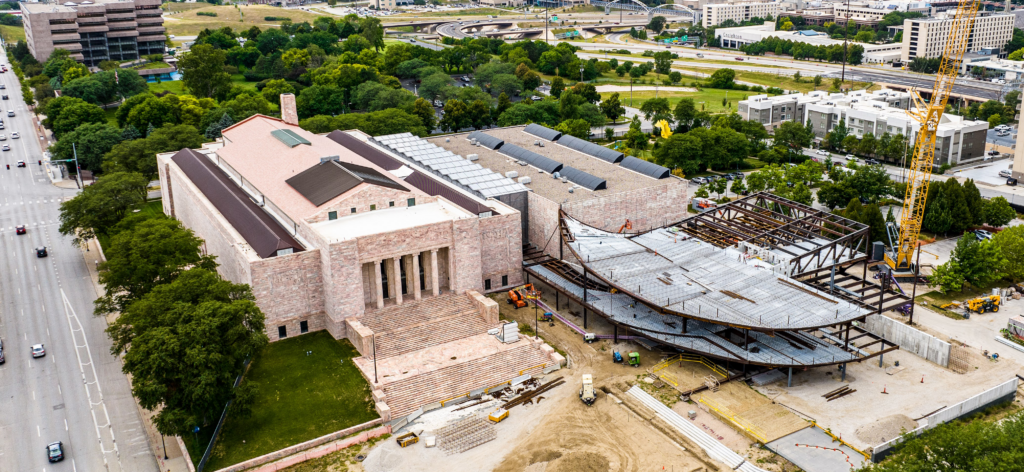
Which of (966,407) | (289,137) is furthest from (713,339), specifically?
(289,137)

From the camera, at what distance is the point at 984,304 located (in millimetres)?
106312

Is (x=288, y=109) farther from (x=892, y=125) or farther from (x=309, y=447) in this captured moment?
(x=892, y=125)

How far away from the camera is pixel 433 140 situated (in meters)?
156

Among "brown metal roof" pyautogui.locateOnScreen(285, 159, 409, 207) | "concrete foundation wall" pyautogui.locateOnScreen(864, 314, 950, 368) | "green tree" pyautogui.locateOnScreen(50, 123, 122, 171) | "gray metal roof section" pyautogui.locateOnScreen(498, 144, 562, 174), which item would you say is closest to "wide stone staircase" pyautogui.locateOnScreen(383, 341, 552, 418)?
"brown metal roof" pyautogui.locateOnScreen(285, 159, 409, 207)

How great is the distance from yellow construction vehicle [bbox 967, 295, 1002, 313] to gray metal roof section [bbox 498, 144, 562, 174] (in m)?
58.9

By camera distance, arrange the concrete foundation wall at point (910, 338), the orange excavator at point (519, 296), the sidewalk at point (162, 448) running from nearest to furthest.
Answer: the sidewalk at point (162, 448) < the concrete foundation wall at point (910, 338) < the orange excavator at point (519, 296)

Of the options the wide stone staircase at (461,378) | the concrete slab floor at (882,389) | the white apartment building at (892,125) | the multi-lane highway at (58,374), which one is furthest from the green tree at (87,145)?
the white apartment building at (892,125)

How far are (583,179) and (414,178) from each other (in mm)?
24648

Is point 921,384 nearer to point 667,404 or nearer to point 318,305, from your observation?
point 667,404

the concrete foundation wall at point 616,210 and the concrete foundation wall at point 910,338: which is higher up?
the concrete foundation wall at point 616,210

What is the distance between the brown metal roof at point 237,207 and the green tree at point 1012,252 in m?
92.0

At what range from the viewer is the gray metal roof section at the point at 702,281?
88062 mm

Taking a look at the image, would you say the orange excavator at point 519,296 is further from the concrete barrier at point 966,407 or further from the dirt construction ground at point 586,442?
the concrete barrier at point 966,407

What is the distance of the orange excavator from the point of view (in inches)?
4242
